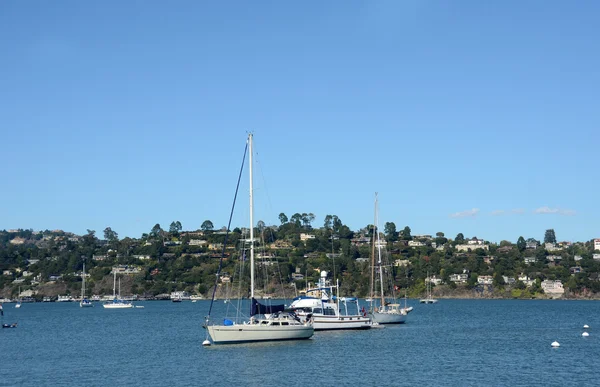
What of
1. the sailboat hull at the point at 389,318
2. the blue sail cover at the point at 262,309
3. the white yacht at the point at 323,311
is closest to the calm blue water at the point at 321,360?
the white yacht at the point at 323,311

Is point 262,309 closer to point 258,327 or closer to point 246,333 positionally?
point 258,327

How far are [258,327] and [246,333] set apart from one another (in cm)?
107

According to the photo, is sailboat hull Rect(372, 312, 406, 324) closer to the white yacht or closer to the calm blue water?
the calm blue water

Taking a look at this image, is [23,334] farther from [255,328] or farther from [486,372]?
[486,372]

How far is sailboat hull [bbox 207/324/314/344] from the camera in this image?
202 feet

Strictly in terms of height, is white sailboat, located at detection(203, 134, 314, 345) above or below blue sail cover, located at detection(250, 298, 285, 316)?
below

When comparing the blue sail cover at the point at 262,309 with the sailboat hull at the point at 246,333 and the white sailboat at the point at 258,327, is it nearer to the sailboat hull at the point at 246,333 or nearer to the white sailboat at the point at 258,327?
the white sailboat at the point at 258,327

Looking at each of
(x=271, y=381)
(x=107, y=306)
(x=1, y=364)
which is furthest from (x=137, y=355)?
(x=107, y=306)

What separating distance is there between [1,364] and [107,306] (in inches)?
4883

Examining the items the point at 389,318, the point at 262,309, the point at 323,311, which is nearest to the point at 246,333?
the point at 262,309

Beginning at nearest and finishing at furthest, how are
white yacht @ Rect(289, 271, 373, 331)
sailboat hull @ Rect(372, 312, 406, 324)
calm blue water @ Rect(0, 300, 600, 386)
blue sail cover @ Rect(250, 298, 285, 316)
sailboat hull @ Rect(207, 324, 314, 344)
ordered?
calm blue water @ Rect(0, 300, 600, 386) < sailboat hull @ Rect(207, 324, 314, 344) < blue sail cover @ Rect(250, 298, 285, 316) < white yacht @ Rect(289, 271, 373, 331) < sailboat hull @ Rect(372, 312, 406, 324)

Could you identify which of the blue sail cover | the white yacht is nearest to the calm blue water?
the white yacht

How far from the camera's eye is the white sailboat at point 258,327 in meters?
61.9

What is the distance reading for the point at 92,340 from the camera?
80375 millimetres
